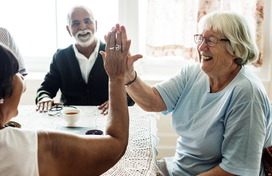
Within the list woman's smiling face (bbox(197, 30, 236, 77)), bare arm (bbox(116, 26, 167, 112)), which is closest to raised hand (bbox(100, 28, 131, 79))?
bare arm (bbox(116, 26, 167, 112))

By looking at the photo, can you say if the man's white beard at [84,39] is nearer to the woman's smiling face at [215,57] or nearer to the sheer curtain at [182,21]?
the sheer curtain at [182,21]

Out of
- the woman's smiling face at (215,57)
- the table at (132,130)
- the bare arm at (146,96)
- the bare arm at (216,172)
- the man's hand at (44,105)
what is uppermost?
the woman's smiling face at (215,57)

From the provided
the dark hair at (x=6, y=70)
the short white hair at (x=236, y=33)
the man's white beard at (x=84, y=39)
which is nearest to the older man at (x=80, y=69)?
the man's white beard at (x=84, y=39)

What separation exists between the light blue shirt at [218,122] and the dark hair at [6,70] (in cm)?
84

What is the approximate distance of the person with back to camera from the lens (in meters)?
1.04

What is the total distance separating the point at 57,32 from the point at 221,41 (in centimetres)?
221

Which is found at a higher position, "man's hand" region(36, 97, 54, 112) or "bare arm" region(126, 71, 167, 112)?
"bare arm" region(126, 71, 167, 112)

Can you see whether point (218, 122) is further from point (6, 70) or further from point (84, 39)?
point (84, 39)

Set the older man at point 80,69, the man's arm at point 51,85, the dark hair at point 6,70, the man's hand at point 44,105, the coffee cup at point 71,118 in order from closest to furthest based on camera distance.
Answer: the dark hair at point 6,70, the coffee cup at point 71,118, the man's hand at point 44,105, the man's arm at point 51,85, the older man at point 80,69

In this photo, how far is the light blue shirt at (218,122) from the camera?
3.39 feet

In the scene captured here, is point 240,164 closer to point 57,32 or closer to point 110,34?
point 110,34

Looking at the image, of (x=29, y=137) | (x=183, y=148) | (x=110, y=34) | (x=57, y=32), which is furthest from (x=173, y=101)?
(x=57, y=32)

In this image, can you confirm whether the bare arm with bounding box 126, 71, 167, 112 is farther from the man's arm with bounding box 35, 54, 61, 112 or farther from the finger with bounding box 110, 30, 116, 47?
the man's arm with bounding box 35, 54, 61, 112

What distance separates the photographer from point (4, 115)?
69 centimetres
